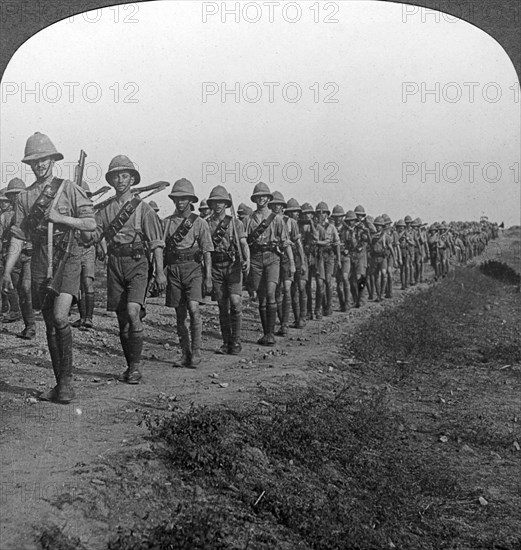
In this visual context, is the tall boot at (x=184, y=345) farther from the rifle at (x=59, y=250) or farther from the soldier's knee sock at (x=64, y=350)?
the rifle at (x=59, y=250)

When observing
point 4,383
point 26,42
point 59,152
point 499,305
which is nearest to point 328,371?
point 4,383

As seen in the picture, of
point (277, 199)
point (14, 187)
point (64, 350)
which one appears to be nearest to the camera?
point (64, 350)

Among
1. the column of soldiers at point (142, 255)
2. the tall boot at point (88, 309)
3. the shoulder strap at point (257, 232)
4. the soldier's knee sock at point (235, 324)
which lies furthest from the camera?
the tall boot at point (88, 309)

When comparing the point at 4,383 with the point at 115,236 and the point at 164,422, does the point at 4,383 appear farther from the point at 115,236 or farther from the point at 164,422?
the point at 164,422

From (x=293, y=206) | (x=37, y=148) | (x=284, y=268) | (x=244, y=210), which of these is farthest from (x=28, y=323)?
(x=244, y=210)

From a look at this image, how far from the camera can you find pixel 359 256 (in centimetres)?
1582

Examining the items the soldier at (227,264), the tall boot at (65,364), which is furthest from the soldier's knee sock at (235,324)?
the tall boot at (65,364)

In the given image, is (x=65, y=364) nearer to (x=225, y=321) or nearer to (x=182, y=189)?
(x=182, y=189)

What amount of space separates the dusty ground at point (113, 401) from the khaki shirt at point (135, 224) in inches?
57.6

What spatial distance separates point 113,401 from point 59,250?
4.74ft

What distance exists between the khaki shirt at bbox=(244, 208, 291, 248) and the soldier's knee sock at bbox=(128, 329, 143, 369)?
11.3ft

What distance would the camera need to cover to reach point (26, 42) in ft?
15.8

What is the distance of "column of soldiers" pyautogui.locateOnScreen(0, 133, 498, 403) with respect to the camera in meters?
5.84

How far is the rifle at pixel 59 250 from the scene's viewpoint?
575cm
